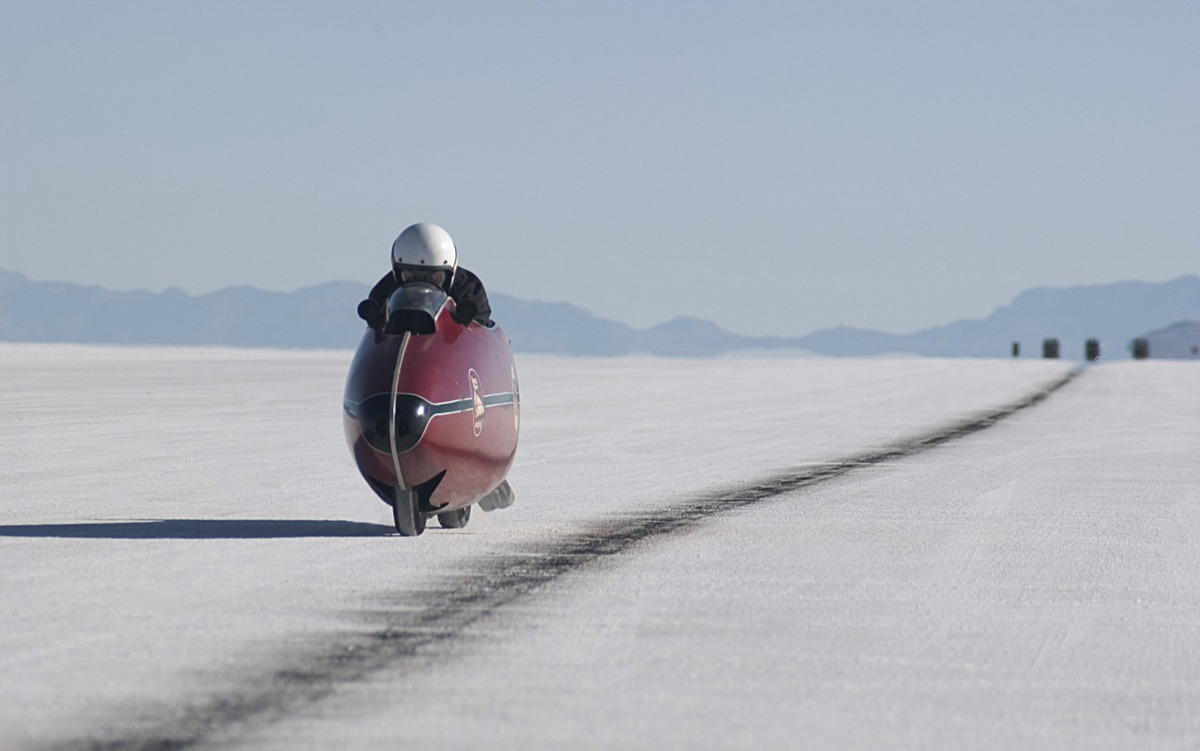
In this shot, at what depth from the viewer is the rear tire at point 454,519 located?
10.8m

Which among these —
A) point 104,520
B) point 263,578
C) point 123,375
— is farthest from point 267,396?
point 263,578

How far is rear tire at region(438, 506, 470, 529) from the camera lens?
10812mm

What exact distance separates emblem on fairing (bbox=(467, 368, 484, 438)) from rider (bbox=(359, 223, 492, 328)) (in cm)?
42

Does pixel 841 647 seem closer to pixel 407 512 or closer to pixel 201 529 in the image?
pixel 407 512

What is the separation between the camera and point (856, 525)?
11281mm

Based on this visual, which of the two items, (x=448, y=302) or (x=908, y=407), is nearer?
(x=448, y=302)

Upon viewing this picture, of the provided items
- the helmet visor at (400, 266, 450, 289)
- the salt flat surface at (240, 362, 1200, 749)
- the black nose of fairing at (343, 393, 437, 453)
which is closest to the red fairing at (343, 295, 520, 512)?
the black nose of fairing at (343, 393, 437, 453)

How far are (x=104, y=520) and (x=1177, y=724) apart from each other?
8.05 metres

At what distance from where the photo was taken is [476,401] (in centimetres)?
1020

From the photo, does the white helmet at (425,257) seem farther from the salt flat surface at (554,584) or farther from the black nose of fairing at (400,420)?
the salt flat surface at (554,584)

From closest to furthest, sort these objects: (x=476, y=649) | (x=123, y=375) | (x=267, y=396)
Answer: (x=476, y=649) → (x=267, y=396) → (x=123, y=375)

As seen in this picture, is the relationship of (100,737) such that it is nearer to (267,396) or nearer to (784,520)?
(784,520)

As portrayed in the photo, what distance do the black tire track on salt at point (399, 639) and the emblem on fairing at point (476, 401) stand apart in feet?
3.11

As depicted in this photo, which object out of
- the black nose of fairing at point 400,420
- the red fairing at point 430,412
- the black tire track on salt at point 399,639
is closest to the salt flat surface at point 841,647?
the black tire track on salt at point 399,639
